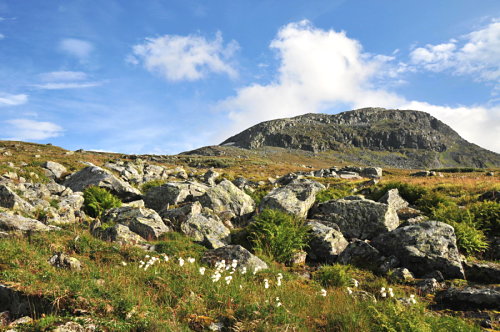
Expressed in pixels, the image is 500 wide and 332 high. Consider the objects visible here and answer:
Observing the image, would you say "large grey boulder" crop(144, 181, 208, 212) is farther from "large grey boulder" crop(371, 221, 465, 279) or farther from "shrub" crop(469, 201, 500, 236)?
"shrub" crop(469, 201, 500, 236)

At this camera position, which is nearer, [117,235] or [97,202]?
[117,235]

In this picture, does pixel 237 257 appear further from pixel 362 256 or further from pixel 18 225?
pixel 18 225

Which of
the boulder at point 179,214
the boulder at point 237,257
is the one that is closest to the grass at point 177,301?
the boulder at point 237,257

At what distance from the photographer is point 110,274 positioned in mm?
6316

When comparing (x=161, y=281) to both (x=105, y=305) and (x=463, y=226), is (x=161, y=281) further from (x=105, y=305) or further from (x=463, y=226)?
(x=463, y=226)

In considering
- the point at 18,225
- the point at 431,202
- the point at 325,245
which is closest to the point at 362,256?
the point at 325,245

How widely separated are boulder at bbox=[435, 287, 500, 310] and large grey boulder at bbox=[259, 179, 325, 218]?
6.86 meters

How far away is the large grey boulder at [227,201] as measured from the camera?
50.8ft

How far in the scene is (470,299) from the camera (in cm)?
706

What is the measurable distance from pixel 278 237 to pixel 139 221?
5.64 metres

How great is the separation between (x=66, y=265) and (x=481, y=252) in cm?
1372

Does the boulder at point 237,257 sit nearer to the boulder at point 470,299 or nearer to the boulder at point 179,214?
the boulder at point 179,214

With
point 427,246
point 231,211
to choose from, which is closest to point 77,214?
point 231,211

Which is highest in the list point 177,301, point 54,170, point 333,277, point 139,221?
point 54,170
